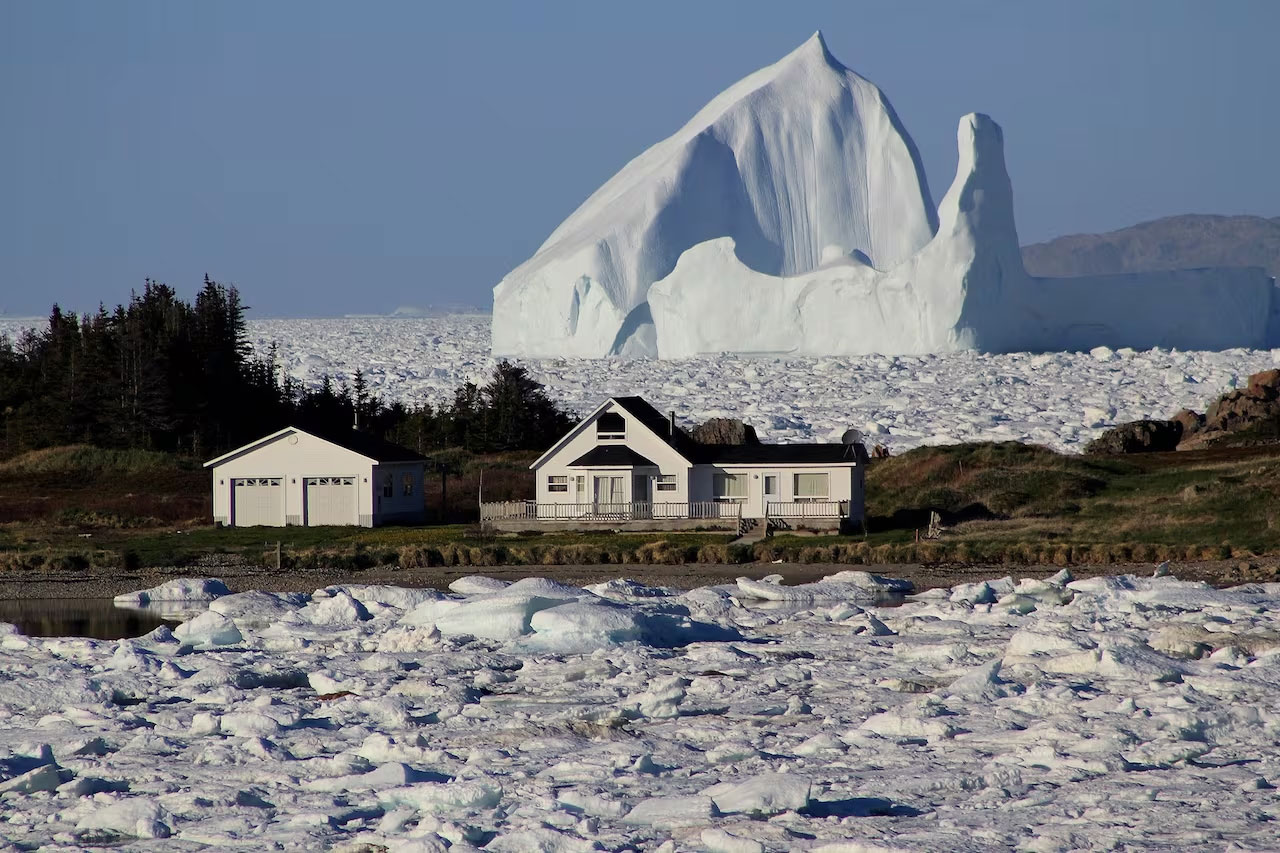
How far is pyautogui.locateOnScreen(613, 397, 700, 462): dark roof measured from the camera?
35031mm

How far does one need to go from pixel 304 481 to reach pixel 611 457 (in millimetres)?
6967

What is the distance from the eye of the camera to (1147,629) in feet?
59.5

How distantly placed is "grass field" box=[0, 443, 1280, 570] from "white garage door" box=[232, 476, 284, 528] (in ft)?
3.87

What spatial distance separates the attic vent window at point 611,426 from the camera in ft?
116

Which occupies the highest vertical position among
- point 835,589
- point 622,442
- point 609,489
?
point 622,442

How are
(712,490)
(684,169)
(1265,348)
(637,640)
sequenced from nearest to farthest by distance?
(637,640) → (712,490) → (1265,348) → (684,169)

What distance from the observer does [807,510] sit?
111ft

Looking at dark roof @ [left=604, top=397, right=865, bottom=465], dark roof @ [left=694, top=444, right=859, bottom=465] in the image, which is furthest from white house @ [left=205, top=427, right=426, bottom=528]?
dark roof @ [left=694, top=444, right=859, bottom=465]

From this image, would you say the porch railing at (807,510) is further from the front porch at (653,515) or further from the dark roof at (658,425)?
the dark roof at (658,425)

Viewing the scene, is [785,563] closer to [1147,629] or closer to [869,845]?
[1147,629]

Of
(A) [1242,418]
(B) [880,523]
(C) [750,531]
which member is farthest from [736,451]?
(A) [1242,418]

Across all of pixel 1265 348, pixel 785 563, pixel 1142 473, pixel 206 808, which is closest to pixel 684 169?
pixel 1265 348

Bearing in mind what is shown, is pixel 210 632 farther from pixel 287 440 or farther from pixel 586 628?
pixel 287 440

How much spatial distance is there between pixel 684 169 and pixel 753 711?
6885 centimetres
